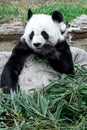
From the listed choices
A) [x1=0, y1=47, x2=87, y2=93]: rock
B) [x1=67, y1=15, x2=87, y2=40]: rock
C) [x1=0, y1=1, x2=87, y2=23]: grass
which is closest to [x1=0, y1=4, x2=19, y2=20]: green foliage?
[x1=0, y1=1, x2=87, y2=23]: grass

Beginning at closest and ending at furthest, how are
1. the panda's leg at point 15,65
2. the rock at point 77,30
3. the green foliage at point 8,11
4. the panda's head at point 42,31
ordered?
the panda's head at point 42,31, the panda's leg at point 15,65, the rock at point 77,30, the green foliage at point 8,11

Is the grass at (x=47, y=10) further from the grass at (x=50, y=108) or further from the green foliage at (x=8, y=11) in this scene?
the grass at (x=50, y=108)

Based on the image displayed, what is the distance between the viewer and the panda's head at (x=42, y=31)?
16.7ft

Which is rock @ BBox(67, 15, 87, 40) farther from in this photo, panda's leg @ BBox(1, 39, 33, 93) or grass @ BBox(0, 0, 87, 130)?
grass @ BBox(0, 0, 87, 130)

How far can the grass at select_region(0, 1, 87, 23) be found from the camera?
1120 centimetres

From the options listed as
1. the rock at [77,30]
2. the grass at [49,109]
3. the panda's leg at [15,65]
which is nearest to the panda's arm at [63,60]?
the panda's leg at [15,65]

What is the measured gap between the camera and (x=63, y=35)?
17.7ft

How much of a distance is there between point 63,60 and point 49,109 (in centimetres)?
115

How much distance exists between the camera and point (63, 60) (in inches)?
208

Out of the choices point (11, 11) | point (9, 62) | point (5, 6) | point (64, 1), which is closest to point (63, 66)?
point (9, 62)

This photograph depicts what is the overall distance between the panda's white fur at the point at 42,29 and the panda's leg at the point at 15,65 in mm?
90

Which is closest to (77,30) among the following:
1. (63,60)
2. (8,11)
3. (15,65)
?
(8,11)

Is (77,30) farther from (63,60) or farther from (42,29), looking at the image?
(42,29)

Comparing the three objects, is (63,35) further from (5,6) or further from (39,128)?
(5,6)
